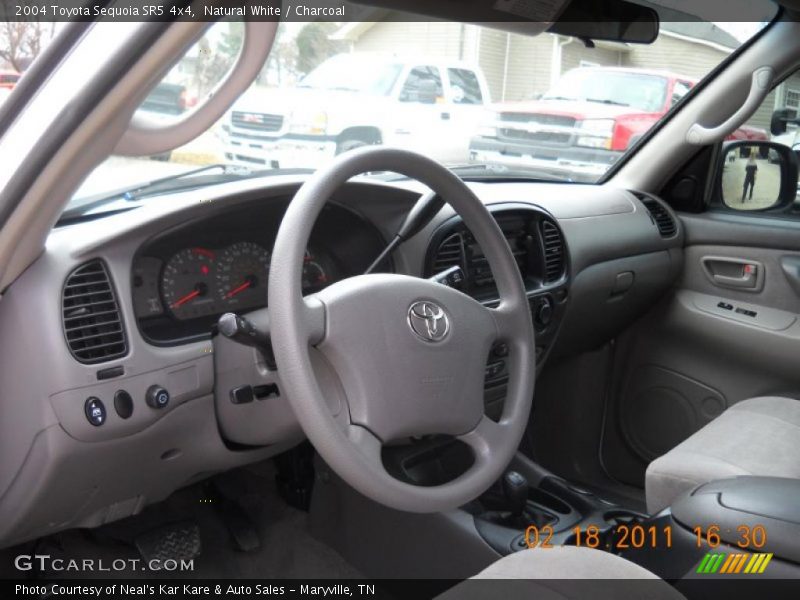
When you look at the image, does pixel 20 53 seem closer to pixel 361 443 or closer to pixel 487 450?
pixel 361 443

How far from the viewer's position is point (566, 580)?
1353mm

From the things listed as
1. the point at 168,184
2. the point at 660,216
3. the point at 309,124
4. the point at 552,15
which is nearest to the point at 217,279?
the point at 168,184

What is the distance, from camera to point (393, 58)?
4.09 meters

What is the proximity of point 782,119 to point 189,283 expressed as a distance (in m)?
2.27

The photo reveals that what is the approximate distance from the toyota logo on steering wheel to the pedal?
123cm

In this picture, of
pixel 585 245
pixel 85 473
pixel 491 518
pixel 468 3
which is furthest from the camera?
pixel 585 245

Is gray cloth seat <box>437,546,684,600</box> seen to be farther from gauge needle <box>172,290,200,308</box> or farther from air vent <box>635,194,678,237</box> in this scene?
air vent <box>635,194,678,237</box>

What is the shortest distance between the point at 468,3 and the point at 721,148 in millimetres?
1882

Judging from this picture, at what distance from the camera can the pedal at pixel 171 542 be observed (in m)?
2.31

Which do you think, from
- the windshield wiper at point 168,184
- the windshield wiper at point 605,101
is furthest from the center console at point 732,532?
the windshield wiper at point 605,101

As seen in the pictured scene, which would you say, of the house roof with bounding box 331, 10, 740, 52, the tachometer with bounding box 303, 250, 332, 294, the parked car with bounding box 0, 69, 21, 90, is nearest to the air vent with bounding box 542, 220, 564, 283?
the house roof with bounding box 331, 10, 740, 52

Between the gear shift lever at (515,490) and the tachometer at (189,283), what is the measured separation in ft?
2.99

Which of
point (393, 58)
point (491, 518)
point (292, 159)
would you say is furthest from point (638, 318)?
point (393, 58)
